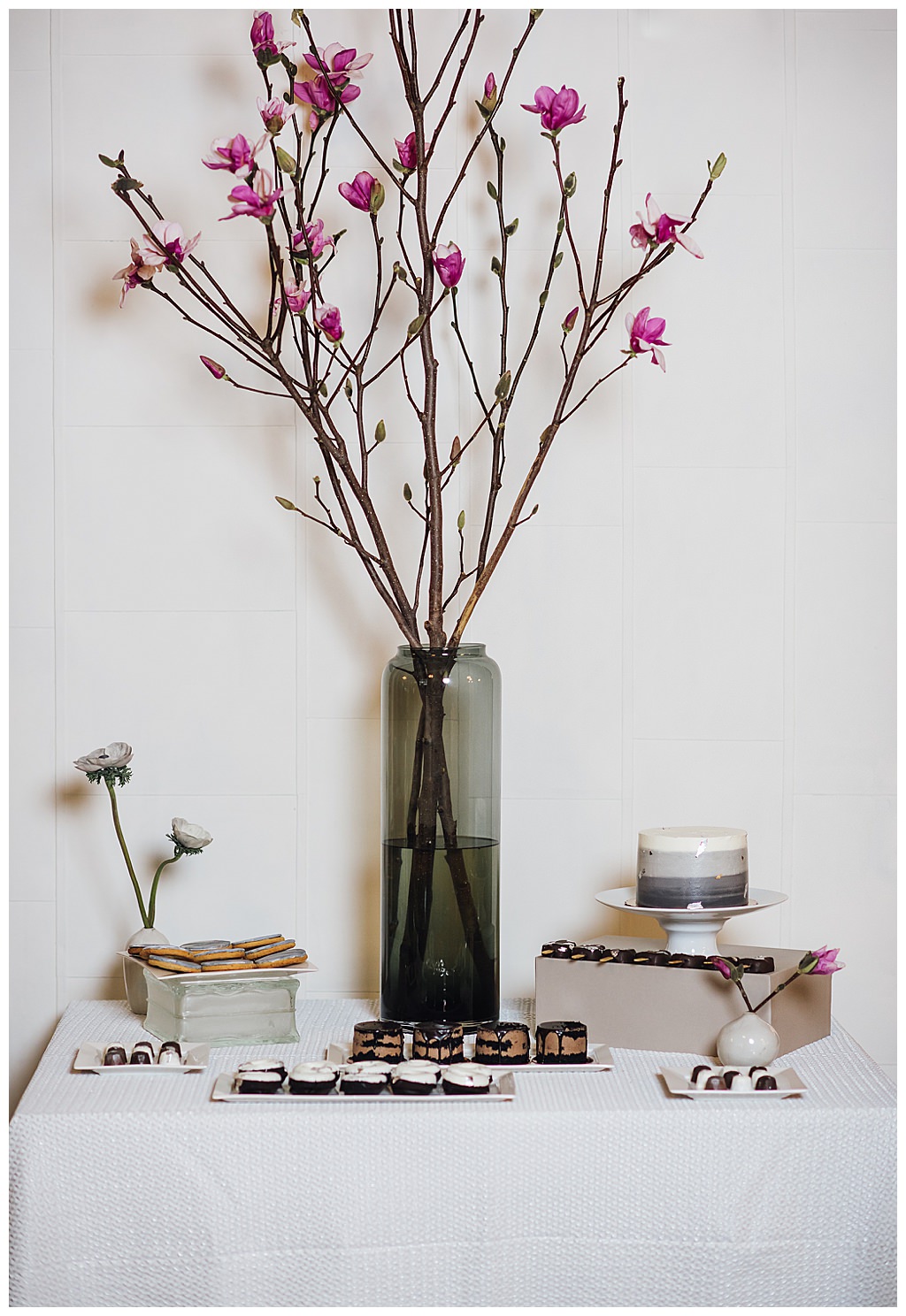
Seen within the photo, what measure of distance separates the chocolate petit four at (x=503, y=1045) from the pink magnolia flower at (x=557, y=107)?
841 mm

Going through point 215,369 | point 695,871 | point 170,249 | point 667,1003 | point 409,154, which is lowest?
point 667,1003

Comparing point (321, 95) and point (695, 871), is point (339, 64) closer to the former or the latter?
point (321, 95)

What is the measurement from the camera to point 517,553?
132 cm

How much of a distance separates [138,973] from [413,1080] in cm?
37

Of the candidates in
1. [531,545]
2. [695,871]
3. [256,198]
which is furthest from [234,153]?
[695,871]

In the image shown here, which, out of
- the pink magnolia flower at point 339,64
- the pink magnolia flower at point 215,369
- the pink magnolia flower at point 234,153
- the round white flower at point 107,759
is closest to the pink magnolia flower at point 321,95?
the pink magnolia flower at point 339,64

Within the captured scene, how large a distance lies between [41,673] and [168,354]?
0.38 m

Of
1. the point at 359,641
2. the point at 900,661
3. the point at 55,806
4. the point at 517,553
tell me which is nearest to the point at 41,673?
the point at 55,806

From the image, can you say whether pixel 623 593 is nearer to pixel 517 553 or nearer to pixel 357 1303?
pixel 517 553

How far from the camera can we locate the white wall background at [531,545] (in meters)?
1.31

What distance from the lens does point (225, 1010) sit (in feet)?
3.58

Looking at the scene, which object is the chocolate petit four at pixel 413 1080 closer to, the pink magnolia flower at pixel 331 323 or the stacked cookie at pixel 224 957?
the stacked cookie at pixel 224 957

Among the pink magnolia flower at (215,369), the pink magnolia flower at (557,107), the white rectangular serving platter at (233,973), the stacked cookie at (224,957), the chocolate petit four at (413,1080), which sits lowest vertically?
the chocolate petit four at (413,1080)

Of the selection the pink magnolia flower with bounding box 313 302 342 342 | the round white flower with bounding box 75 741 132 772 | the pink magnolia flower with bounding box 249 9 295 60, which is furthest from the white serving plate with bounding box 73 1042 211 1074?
the pink magnolia flower with bounding box 249 9 295 60
